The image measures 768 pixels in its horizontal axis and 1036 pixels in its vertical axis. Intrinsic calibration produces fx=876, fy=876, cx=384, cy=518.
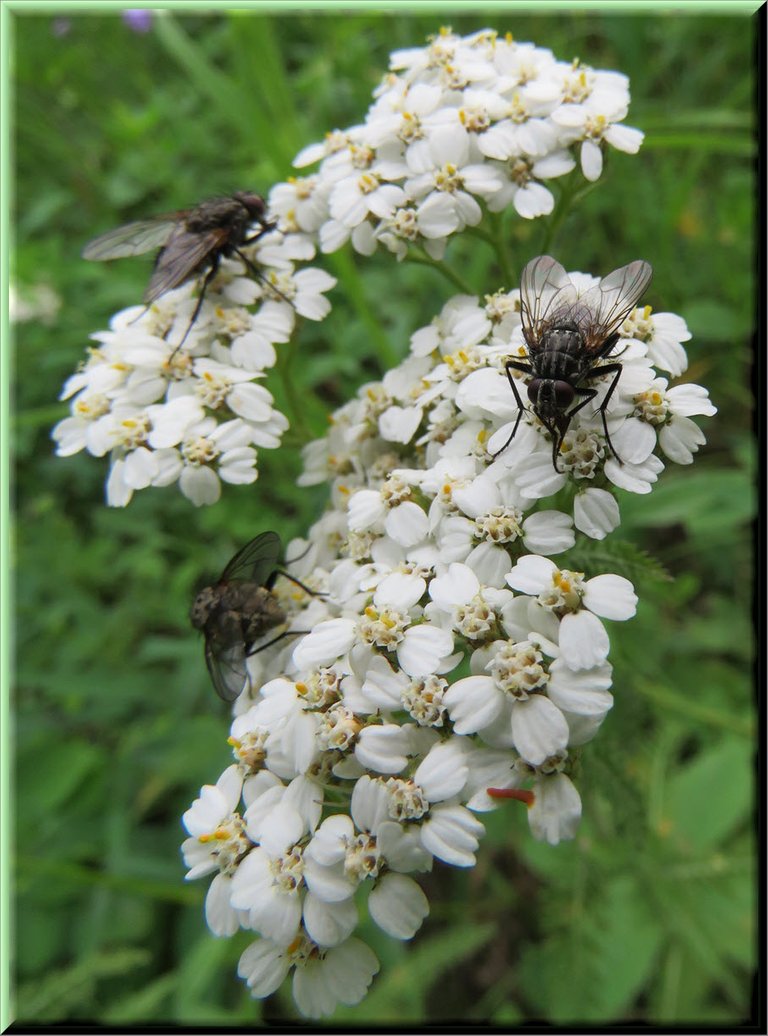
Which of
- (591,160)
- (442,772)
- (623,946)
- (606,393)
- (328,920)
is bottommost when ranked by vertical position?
(623,946)

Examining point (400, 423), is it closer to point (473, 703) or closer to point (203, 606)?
point (203, 606)

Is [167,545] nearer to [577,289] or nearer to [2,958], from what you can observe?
[2,958]

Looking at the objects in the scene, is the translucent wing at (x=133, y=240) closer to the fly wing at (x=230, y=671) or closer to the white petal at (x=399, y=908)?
the fly wing at (x=230, y=671)

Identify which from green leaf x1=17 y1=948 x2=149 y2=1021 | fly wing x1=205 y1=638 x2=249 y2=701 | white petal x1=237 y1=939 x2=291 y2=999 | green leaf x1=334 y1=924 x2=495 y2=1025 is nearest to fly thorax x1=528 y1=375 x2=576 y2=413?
fly wing x1=205 y1=638 x2=249 y2=701

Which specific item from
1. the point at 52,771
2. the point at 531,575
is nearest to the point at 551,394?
the point at 531,575

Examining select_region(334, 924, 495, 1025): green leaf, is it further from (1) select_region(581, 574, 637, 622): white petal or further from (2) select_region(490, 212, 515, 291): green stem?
(2) select_region(490, 212, 515, 291): green stem

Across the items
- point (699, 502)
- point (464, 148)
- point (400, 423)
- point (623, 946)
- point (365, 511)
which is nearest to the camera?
point (365, 511)

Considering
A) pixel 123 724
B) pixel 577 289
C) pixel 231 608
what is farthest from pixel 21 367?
pixel 577 289
